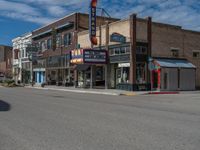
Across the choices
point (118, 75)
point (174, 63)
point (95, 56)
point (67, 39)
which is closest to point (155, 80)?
point (174, 63)

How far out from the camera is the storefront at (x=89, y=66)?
3969cm

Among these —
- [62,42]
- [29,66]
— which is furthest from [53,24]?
[29,66]

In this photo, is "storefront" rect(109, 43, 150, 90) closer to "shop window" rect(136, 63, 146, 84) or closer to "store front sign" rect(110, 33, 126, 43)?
"shop window" rect(136, 63, 146, 84)

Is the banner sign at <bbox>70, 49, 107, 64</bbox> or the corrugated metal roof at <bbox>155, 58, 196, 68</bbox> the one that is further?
the banner sign at <bbox>70, 49, 107, 64</bbox>

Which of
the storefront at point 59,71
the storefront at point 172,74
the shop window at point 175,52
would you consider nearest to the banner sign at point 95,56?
the storefront at point 172,74

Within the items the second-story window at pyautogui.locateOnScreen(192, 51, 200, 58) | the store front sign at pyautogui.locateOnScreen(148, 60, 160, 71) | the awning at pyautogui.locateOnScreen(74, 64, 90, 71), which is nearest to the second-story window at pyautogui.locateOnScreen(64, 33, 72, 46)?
the awning at pyautogui.locateOnScreen(74, 64, 90, 71)

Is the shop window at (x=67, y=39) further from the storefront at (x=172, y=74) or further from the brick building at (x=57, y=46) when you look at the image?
the storefront at (x=172, y=74)

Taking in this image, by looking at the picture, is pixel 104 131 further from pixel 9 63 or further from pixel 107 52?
pixel 9 63

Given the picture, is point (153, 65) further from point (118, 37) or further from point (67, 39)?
point (67, 39)

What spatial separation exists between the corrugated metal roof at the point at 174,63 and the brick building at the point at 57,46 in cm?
1424

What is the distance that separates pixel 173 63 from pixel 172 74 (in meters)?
1.41

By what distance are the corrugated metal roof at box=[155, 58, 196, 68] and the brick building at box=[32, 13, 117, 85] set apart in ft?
46.7

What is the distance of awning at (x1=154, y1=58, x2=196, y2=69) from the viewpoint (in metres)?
37.0

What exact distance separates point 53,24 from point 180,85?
1034 inches
